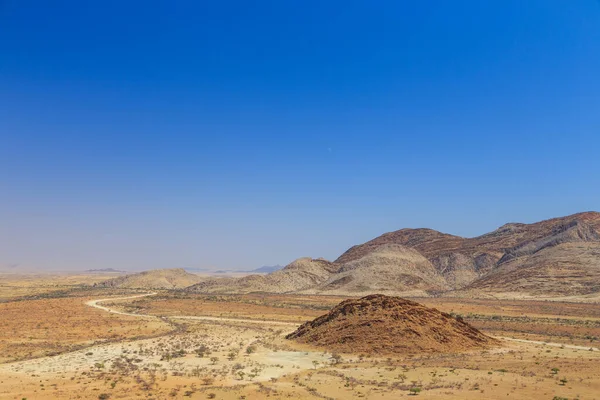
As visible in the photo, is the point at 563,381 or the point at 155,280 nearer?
the point at 563,381

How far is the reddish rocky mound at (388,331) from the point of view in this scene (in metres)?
34.8

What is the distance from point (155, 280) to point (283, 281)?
170 ft

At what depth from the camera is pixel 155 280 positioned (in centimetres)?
15625

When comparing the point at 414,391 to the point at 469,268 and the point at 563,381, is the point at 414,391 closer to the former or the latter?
the point at 563,381

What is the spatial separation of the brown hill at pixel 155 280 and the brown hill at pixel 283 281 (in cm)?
2120

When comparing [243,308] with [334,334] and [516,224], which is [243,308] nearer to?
[334,334]

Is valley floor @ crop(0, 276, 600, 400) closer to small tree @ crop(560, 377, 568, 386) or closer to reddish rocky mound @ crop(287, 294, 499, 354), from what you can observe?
small tree @ crop(560, 377, 568, 386)

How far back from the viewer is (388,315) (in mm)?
38375

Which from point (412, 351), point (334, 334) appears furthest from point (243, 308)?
point (412, 351)

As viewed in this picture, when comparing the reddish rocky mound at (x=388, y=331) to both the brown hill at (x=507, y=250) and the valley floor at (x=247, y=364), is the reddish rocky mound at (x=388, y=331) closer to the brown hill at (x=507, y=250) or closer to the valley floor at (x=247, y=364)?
the valley floor at (x=247, y=364)

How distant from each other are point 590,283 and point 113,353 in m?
94.8

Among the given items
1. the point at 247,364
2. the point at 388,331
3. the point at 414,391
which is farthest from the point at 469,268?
→ the point at 414,391

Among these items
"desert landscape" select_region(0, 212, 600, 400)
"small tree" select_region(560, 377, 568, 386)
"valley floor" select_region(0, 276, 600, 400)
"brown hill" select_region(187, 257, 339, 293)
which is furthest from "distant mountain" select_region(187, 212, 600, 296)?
"small tree" select_region(560, 377, 568, 386)

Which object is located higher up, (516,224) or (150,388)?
(516,224)
